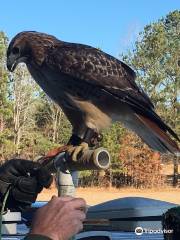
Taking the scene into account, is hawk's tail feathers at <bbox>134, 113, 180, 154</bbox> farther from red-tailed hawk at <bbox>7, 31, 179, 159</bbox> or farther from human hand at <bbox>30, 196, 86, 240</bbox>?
human hand at <bbox>30, 196, 86, 240</bbox>

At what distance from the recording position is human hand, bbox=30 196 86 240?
1.38m

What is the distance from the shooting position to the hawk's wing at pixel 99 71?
406 cm

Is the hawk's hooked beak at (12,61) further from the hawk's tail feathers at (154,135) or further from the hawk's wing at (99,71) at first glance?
the hawk's tail feathers at (154,135)

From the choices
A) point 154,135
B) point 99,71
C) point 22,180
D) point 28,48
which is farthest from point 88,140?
point 22,180

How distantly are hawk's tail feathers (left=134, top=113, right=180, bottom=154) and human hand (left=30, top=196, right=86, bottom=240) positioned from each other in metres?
2.54

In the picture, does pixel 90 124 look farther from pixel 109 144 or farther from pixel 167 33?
pixel 167 33

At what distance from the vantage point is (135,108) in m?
4.21

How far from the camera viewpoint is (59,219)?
1.38m

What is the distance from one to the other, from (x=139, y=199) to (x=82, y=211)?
74.4 inches

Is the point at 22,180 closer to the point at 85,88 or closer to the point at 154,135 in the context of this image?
the point at 85,88

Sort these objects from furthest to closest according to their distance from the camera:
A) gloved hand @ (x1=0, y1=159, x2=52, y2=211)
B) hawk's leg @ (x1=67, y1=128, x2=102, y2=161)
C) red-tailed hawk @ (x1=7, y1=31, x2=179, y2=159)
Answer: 1. red-tailed hawk @ (x1=7, y1=31, x2=179, y2=159)
2. hawk's leg @ (x1=67, y1=128, x2=102, y2=161)
3. gloved hand @ (x1=0, y1=159, x2=52, y2=211)

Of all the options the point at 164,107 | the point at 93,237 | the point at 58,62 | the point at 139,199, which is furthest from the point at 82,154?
the point at 164,107

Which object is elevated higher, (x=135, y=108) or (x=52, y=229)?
(x=135, y=108)

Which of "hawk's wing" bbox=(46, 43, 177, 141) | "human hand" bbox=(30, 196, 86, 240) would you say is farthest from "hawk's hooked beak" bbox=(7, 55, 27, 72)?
"human hand" bbox=(30, 196, 86, 240)
